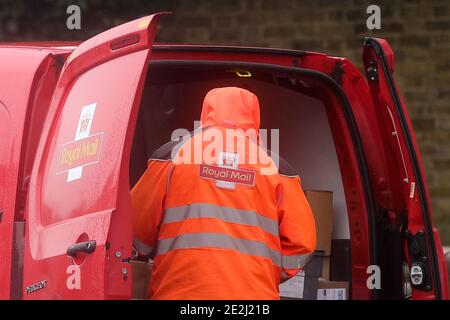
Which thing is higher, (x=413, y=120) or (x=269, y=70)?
(x=413, y=120)

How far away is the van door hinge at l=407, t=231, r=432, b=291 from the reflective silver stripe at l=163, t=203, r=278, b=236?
27.0 inches

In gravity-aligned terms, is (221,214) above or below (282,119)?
below

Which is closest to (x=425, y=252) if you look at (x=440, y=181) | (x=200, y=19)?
(x=440, y=181)

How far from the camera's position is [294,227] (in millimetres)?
4648

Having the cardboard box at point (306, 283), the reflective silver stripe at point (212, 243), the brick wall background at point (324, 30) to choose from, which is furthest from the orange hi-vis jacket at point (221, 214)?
the brick wall background at point (324, 30)

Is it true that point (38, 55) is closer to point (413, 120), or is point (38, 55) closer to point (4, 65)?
point (4, 65)

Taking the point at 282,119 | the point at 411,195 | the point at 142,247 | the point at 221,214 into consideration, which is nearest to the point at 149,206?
the point at 142,247

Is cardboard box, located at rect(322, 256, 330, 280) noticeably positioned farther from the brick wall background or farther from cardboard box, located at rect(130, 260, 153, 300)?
the brick wall background

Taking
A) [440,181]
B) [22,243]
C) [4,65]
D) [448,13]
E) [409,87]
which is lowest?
[22,243]

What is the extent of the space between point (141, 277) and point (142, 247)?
0.43 metres

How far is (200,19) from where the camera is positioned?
9414 millimetres

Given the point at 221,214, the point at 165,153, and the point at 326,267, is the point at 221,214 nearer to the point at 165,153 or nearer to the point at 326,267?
the point at 165,153

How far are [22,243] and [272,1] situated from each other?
17.5 feet

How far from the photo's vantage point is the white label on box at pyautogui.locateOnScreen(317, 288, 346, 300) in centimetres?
547
